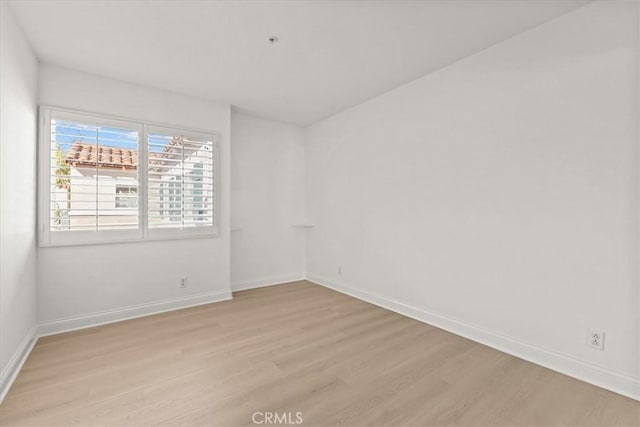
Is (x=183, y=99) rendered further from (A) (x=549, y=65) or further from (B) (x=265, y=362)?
(A) (x=549, y=65)

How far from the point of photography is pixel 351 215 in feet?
13.0

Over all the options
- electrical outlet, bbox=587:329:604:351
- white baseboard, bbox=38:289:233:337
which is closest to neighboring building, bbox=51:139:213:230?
white baseboard, bbox=38:289:233:337

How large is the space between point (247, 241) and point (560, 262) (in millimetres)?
3565

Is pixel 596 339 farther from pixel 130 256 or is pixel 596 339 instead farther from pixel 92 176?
pixel 92 176

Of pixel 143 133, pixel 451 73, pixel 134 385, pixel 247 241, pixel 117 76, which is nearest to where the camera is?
pixel 134 385

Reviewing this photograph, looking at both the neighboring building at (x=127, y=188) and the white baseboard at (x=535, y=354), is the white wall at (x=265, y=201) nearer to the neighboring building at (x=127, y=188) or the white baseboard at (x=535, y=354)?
the neighboring building at (x=127, y=188)

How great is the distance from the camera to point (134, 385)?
192 centimetres

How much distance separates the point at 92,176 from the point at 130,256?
89 cm

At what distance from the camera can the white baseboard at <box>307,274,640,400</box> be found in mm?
1829

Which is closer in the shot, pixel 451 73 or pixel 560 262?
pixel 560 262

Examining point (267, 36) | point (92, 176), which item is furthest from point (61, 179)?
point (267, 36)

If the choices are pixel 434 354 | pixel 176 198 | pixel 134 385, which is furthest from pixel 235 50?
pixel 434 354

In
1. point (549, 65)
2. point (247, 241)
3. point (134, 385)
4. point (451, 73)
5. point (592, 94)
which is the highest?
point (451, 73)

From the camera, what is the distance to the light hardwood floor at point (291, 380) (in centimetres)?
164
